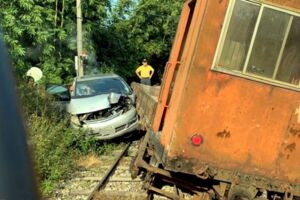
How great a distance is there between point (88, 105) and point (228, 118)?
28.1 ft

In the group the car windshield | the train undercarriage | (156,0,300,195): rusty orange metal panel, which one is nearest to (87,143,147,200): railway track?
the train undercarriage

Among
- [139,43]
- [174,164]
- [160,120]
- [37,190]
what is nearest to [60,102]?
[160,120]

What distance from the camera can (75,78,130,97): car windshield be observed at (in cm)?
1599

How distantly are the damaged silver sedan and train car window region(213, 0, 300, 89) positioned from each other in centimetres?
805

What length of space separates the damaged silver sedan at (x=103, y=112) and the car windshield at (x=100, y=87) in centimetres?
3

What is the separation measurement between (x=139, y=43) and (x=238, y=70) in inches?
1127

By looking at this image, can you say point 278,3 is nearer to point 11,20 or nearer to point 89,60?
point 11,20

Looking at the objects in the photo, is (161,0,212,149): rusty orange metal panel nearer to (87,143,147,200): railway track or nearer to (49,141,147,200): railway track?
(87,143,147,200): railway track

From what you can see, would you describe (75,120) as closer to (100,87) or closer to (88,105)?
(88,105)

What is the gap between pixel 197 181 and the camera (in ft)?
25.2

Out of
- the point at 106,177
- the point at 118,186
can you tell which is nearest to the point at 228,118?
the point at 118,186

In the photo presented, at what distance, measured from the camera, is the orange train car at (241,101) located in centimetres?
664

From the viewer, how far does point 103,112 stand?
1523cm

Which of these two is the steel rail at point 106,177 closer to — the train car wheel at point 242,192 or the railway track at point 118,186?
the railway track at point 118,186
